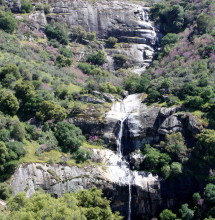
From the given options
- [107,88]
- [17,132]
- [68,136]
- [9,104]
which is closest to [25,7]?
[107,88]

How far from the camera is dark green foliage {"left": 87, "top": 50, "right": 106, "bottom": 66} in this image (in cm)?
7850

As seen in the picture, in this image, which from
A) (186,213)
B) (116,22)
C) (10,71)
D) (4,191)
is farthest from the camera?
(116,22)

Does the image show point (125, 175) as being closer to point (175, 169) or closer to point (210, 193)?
point (175, 169)

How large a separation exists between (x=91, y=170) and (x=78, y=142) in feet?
16.3

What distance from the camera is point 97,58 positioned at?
7856 centimetres

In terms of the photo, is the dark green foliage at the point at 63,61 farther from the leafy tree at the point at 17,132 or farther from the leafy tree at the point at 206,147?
the leafy tree at the point at 206,147

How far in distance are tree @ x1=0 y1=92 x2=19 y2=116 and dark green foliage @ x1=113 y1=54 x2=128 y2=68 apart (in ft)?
127

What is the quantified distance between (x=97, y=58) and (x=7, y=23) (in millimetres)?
22589

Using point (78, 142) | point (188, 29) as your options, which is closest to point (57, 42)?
point (188, 29)

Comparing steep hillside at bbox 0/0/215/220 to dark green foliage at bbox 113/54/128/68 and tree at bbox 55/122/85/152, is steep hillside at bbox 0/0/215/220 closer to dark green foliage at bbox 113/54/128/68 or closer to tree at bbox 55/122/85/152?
tree at bbox 55/122/85/152

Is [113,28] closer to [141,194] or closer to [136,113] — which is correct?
[136,113]

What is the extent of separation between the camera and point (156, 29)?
92.1 metres

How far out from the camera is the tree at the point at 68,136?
46188mm

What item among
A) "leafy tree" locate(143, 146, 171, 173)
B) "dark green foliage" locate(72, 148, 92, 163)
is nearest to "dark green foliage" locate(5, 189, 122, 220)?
"dark green foliage" locate(72, 148, 92, 163)
